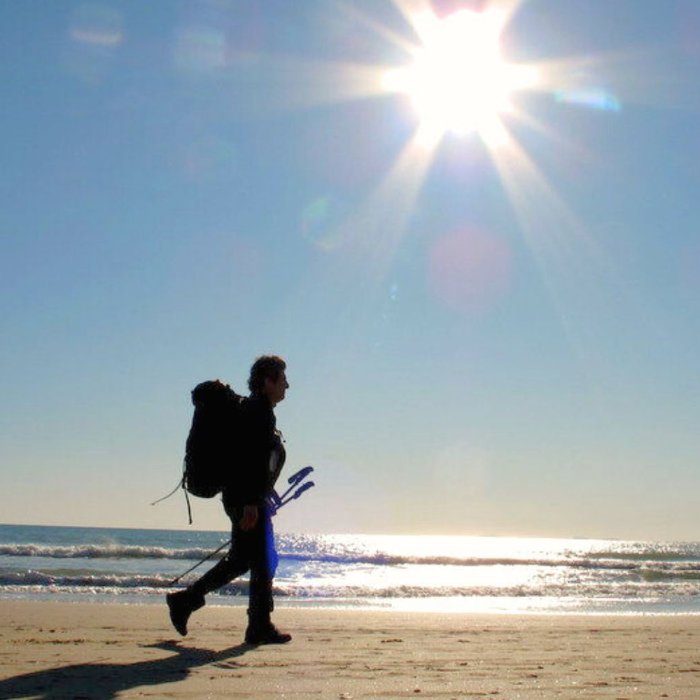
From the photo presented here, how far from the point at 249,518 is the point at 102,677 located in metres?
1.32

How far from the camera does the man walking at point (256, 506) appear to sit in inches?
206

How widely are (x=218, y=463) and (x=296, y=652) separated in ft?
4.08

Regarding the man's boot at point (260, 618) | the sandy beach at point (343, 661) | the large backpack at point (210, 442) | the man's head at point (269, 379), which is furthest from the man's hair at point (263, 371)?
the sandy beach at point (343, 661)

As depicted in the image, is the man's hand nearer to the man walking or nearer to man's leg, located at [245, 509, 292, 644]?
the man walking

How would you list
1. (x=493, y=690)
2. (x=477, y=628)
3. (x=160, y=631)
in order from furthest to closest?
(x=477, y=628), (x=160, y=631), (x=493, y=690)

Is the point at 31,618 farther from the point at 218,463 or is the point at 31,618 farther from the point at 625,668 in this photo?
the point at 625,668

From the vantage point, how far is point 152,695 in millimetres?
3658

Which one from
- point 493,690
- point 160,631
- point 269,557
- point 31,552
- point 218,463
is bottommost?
point 493,690

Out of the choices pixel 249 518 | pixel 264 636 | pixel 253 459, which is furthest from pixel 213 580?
pixel 253 459

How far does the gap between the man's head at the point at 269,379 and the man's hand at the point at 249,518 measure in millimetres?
734

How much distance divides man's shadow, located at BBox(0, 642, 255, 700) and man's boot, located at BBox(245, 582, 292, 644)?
447 mm

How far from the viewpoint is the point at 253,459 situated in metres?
5.22

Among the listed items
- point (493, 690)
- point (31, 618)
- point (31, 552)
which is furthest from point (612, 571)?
point (493, 690)

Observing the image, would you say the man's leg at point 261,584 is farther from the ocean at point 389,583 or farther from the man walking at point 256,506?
the ocean at point 389,583
